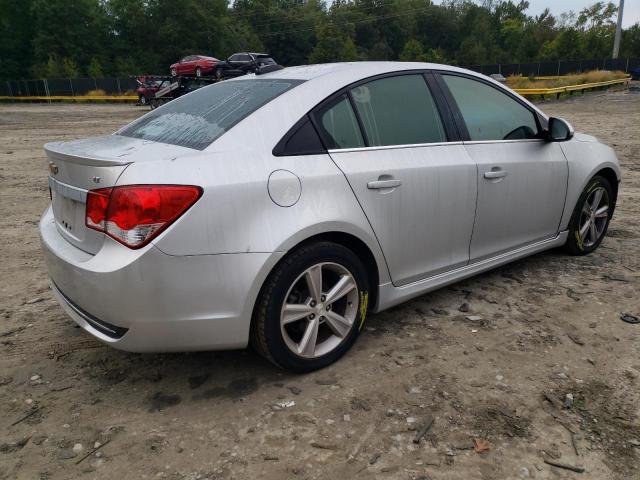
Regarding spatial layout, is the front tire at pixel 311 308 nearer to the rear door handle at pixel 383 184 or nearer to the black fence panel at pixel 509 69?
the rear door handle at pixel 383 184

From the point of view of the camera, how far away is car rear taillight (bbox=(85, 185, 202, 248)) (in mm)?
2326

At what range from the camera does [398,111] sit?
128 inches

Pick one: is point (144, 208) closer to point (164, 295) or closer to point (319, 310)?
point (164, 295)

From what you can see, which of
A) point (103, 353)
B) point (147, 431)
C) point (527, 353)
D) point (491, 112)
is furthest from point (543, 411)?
point (103, 353)

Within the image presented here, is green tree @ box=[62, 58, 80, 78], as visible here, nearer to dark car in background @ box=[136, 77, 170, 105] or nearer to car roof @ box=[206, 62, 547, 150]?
dark car in background @ box=[136, 77, 170, 105]

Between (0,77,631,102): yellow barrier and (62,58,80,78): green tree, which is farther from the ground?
(62,58,80,78): green tree

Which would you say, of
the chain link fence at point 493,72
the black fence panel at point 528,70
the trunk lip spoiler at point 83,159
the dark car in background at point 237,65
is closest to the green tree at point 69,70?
the chain link fence at point 493,72

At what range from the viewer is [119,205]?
2361 millimetres

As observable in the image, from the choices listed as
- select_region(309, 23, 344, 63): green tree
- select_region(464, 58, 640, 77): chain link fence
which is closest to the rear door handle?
select_region(464, 58, 640, 77): chain link fence

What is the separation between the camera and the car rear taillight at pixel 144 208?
2326 millimetres

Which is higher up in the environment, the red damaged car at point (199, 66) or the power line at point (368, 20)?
the power line at point (368, 20)

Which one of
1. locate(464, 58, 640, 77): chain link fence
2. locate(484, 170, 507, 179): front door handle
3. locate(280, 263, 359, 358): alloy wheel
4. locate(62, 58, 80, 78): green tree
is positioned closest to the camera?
locate(280, 263, 359, 358): alloy wheel

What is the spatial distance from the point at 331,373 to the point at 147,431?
0.98 metres

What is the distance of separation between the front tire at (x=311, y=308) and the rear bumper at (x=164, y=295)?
109mm
